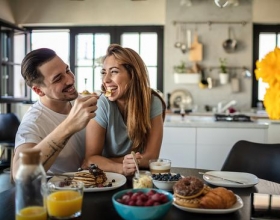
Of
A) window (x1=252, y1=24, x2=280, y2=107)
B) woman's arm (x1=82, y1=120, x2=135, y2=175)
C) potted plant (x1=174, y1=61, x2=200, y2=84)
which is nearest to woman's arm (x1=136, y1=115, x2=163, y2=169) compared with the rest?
woman's arm (x1=82, y1=120, x2=135, y2=175)

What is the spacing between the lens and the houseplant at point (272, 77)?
0.71 meters

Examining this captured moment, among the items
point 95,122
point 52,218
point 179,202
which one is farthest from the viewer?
point 95,122

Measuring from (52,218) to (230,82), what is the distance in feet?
14.6

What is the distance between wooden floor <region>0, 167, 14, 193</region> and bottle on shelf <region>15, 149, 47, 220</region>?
2.53m

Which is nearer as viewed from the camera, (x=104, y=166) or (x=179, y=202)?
(x=179, y=202)

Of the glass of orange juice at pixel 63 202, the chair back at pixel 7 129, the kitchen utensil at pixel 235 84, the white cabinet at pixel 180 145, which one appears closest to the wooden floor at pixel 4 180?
the chair back at pixel 7 129

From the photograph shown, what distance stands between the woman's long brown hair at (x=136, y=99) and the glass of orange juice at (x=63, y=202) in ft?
2.61

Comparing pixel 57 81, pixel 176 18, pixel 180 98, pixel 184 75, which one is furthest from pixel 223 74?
pixel 57 81

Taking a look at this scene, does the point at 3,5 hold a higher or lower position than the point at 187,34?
higher

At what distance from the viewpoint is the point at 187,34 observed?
16.3 feet

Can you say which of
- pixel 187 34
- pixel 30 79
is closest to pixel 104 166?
pixel 30 79

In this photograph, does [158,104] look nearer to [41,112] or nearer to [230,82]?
[41,112]

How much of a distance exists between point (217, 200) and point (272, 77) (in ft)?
1.52

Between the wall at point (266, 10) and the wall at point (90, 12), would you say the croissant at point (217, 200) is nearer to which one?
the wall at point (90, 12)
